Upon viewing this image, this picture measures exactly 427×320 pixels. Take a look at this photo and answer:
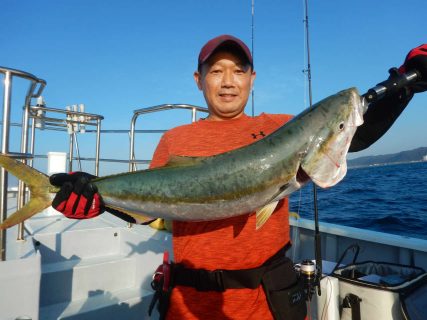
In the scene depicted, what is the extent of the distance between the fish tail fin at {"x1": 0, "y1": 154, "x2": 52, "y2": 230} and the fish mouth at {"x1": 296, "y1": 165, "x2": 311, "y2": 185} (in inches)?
79.1

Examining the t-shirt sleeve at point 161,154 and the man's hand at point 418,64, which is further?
the t-shirt sleeve at point 161,154

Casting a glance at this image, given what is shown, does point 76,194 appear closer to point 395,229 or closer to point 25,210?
point 25,210

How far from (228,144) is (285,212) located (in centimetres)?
76

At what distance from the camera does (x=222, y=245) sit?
243cm

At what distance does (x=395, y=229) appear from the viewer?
9.91 m

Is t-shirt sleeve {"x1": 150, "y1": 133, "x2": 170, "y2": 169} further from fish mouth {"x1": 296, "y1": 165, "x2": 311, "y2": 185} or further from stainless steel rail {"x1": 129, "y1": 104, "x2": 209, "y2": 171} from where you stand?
stainless steel rail {"x1": 129, "y1": 104, "x2": 209, "y2": 171}

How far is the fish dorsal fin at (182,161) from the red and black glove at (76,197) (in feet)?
2.19

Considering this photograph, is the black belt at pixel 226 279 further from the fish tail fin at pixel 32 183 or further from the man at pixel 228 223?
the fish tail fin at pixel 32 183

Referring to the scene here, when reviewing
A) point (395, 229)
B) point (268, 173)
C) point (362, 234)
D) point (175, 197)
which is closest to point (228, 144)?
point (268, 173)

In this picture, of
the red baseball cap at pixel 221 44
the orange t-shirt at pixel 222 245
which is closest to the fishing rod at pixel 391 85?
the orange t-shirt at pixel 222 245

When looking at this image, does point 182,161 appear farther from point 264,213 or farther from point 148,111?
point 148,111

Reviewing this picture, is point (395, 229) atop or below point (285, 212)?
below

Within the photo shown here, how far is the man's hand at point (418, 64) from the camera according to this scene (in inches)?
101

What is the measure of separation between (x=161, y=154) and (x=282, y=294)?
1.52 metres
